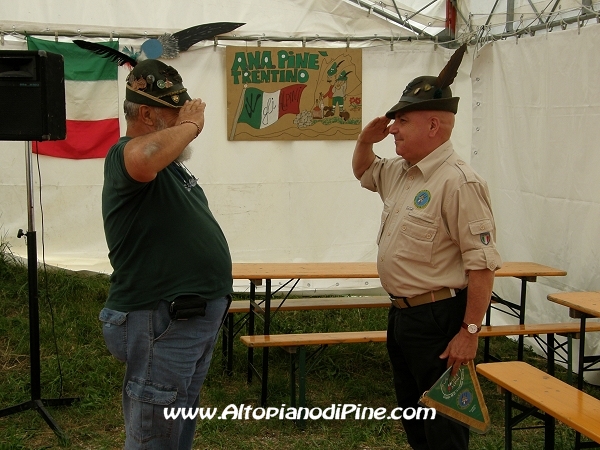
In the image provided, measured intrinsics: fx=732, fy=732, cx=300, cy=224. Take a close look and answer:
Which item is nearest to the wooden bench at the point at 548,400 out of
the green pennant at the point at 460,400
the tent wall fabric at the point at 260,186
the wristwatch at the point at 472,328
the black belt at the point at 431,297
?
the green pennant at the point at 460,400

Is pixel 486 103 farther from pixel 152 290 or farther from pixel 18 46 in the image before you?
pixel 152 290

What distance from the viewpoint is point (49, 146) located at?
249 inches

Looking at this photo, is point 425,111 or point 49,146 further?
point 49,146

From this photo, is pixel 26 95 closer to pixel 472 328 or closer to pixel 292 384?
pixel 292 384

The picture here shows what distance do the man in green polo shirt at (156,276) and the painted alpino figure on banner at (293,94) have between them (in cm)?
389

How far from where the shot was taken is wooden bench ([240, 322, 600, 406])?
438 centimetres

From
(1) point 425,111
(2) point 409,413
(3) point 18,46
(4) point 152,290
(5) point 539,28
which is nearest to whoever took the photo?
(4) point 152,290

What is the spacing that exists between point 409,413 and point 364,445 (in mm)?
971

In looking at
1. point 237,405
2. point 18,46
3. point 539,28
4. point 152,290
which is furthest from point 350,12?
point 152,290

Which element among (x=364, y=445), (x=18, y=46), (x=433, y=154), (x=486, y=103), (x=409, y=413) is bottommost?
(x=364, y=445)

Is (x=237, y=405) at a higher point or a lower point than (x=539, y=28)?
lower

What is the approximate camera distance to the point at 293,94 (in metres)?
6.45

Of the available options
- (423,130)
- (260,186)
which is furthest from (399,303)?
(260,186)

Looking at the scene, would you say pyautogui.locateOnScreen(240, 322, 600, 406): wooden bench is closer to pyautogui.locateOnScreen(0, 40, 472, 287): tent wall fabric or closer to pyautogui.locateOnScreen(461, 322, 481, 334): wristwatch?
pyautogui.locateOnScreen(461, 322, 481, 334): wristwatch
